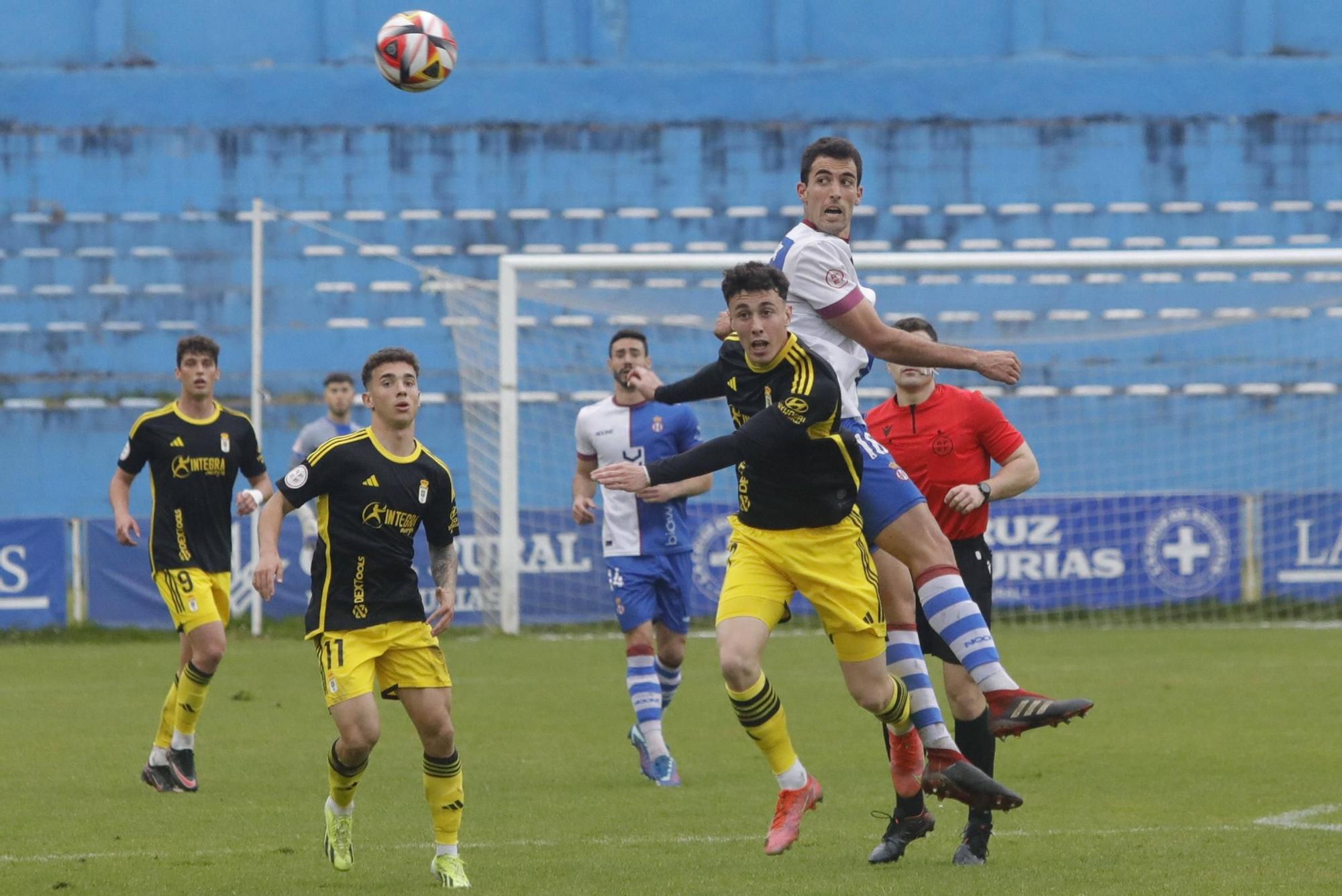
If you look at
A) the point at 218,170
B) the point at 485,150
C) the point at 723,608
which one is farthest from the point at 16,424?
the point at 723,608

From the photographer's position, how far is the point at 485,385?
19.0 m

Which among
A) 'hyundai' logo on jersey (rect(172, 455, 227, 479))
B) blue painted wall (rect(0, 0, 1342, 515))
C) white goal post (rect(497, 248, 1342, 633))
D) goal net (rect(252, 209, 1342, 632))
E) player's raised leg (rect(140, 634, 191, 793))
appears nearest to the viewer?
player's raised leg (rect(140, 634, 191, 793))

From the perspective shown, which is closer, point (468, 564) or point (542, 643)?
point (542, 643)

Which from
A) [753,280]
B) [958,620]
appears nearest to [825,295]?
[753,280]

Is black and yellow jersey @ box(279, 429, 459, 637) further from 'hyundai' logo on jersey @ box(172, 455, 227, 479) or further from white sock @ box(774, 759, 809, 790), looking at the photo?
'hyundai' logo on jersey @ box(172, 455, 227, 479)

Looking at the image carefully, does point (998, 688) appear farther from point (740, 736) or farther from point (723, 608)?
point (740, 736)

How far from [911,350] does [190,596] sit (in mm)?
4873

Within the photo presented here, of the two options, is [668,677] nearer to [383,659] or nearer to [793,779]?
[793,779]

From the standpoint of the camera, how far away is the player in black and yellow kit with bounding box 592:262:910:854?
658cm

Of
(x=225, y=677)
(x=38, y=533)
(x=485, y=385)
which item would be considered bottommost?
(x=225, y=677)

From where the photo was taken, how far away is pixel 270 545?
23.0 ft

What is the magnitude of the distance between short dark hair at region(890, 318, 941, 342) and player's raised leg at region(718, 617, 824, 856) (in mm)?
1382

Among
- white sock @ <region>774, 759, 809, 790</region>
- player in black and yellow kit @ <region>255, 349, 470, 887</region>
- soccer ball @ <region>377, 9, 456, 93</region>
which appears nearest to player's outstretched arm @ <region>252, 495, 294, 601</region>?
player in black and yellow kit @ <region>255, 349, 470, 887</region>

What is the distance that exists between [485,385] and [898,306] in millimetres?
5307
